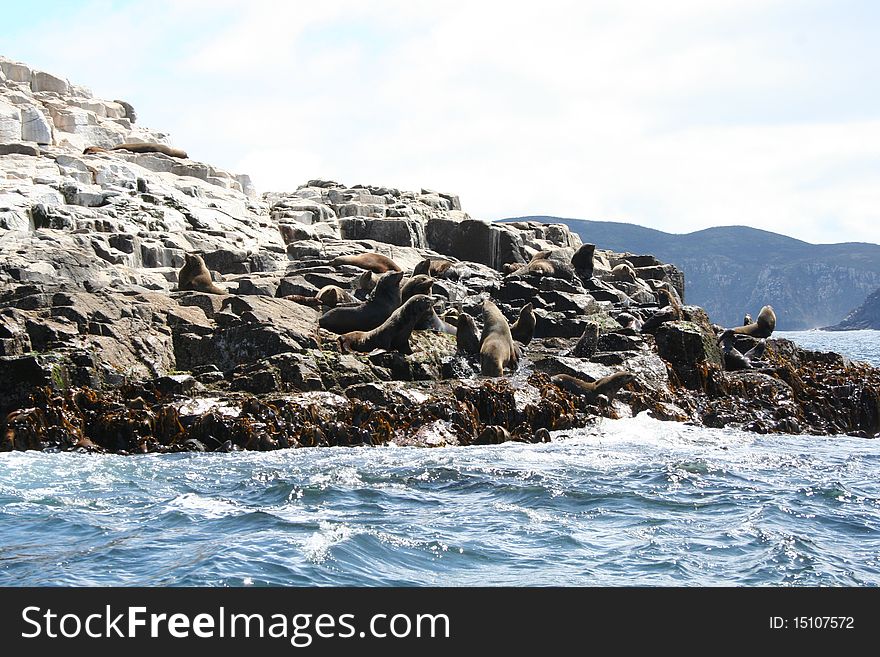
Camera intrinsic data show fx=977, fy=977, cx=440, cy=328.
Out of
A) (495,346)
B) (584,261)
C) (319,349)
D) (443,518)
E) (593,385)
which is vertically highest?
(584,261)

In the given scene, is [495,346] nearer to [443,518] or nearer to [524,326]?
[524,326]

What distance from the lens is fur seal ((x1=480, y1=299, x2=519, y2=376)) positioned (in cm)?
1648

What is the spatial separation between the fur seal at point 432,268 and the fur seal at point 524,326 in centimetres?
353

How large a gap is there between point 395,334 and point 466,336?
4.76 feet

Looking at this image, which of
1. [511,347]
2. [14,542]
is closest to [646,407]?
[511,347]

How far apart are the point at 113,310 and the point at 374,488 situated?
6680mm

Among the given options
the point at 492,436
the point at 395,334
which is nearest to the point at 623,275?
the point at 395,334

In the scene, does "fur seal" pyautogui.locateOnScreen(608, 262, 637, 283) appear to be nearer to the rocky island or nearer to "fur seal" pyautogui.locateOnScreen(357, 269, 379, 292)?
the rocky island

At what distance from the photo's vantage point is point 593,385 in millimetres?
16156

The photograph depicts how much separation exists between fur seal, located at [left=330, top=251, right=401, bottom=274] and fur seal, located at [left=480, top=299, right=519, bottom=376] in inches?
215

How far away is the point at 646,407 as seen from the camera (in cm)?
1630

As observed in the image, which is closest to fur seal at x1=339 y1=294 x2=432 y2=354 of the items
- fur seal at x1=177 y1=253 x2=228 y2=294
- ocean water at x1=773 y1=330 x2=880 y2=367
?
fur seal at x1=177 y1=253 x2=228 y2=294

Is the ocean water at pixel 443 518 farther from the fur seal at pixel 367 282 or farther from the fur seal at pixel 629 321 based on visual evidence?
the fur seal at pixel 367 282
